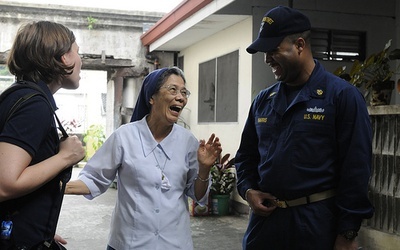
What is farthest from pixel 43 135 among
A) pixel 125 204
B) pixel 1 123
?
pixel 125 204

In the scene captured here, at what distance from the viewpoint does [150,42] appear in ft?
34.1

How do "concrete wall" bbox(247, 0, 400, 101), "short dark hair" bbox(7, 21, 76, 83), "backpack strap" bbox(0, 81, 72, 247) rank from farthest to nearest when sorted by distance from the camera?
"concrete wall" bbox(247, 0, 400, 101)
"short dark hair" bbox(7, 21, 76, 83)
"backpack strap" bbox(0, 81, 72, 247)

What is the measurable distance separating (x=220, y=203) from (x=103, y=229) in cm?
190

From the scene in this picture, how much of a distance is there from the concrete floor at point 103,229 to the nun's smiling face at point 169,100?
3.29 meters

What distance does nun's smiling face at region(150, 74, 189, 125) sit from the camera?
2.62 meters

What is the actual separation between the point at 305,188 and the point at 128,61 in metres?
8.68

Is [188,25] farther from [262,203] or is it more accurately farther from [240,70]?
[262,203]

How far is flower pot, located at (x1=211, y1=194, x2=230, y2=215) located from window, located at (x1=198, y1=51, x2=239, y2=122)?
125 cm

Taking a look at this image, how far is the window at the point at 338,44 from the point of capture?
7.15 meters

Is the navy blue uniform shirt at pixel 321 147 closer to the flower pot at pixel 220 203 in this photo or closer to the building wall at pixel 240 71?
the building wall at pixel 240 71

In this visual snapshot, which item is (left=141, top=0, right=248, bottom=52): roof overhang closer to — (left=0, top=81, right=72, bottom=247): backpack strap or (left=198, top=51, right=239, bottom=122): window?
(left=198, top=51, right=239, bottom=122): window

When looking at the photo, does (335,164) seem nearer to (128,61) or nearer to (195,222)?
(195,222)

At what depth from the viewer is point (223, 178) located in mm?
7574

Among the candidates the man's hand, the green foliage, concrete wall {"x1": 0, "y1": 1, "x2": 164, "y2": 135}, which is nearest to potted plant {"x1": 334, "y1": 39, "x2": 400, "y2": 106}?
the man's hand
